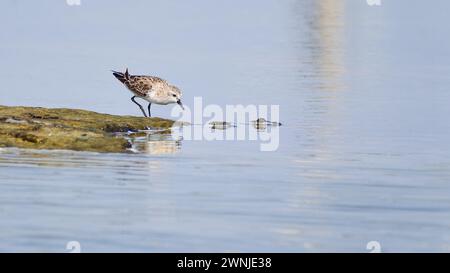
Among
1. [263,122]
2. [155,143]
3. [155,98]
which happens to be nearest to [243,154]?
[155,143]

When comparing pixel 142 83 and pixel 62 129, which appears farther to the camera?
pixel 142 83

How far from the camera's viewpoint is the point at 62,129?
83.9 ft

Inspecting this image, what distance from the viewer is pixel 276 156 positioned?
25453 mm

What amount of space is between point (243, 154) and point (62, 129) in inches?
139

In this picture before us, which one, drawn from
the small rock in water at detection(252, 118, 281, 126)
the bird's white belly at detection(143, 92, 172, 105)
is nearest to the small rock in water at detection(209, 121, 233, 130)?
the small rock in water at detection(252, 118, 281, 126)

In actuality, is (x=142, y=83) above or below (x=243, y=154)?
above

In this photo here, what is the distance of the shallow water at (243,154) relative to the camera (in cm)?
1866

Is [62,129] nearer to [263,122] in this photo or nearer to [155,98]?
[155,98]

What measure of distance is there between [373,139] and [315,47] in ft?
79.6

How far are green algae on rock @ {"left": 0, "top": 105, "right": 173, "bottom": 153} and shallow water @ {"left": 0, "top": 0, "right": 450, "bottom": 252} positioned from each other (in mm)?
483

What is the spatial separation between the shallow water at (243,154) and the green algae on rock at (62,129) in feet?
1.59
